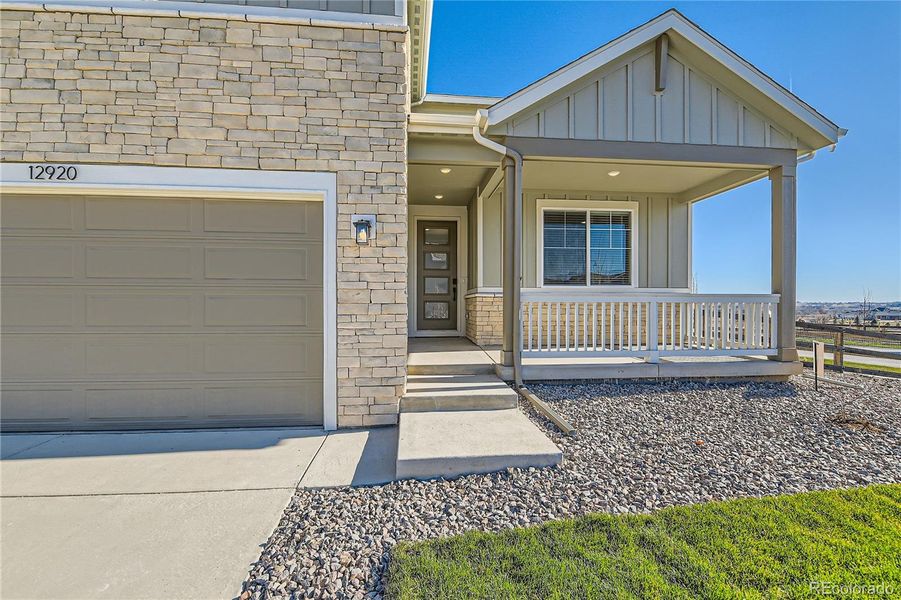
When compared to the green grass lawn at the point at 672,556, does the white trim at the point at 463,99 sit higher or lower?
higher

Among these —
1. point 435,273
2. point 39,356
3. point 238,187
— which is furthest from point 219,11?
point 435,273

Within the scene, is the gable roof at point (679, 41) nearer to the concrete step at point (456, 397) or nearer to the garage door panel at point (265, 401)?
the concrete step at point (456, 397)

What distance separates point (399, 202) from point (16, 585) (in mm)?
3477

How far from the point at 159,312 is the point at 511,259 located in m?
3.84

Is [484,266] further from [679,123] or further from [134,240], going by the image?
[134,240]

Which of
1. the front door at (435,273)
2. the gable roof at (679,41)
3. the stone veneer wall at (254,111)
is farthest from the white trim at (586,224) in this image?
the stone veneer wall at (254,111)

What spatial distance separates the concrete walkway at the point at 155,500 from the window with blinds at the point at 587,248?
4.71 meters

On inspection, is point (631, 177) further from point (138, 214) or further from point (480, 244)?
point (138, 214)

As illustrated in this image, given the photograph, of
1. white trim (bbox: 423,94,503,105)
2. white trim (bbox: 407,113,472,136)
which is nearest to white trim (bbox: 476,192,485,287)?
white trim (bbox: 407,113,472,136)

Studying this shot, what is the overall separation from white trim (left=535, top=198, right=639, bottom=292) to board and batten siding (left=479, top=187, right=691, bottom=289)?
20 millimetres

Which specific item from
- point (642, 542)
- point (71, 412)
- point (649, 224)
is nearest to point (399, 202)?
point (642, 542)

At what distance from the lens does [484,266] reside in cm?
685

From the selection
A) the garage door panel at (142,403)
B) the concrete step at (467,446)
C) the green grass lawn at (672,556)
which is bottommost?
the green grass lawn at (672,556)

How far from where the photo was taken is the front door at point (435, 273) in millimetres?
7895
